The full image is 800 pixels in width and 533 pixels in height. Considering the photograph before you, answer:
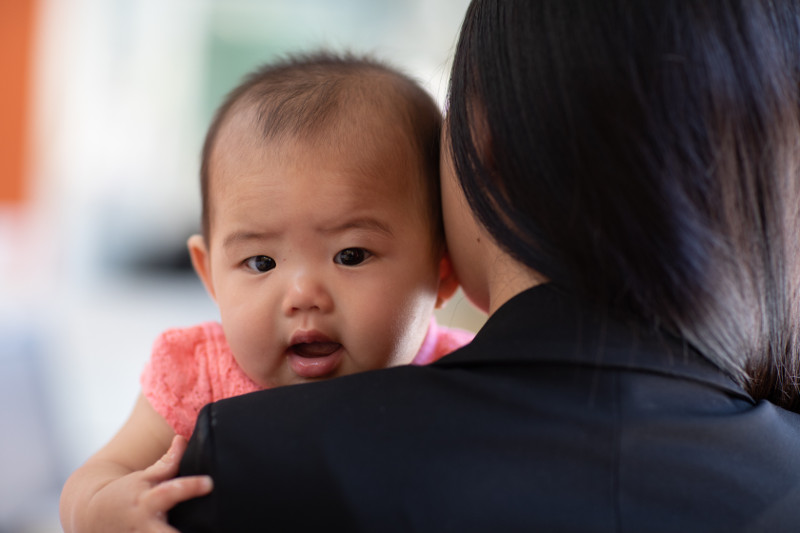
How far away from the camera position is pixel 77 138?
3.33m

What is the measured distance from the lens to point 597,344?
2.25ft

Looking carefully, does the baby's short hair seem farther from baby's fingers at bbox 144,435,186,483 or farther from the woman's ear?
baby's fingers at bbox 144,435,186,483

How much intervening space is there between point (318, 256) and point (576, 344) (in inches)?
15.8

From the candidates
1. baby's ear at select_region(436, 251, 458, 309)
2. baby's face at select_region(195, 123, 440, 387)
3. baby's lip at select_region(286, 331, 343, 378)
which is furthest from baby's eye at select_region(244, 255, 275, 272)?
baby's ear at select_region(436, 251, 458, 309)

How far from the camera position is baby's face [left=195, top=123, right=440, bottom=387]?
97cm

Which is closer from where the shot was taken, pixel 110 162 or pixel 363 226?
pixel 363 226

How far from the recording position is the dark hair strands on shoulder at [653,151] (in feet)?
2.17

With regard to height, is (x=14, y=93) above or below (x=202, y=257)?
above

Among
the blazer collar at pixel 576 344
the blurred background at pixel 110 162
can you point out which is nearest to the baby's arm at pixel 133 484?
the blazer collar at pixel 576 344

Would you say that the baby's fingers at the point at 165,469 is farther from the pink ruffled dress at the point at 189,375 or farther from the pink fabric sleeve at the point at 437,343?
the pink fabric sleeve at the point at 437,343

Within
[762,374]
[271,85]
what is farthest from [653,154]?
[271,85]

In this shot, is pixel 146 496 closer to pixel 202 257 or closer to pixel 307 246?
pixel 307 246

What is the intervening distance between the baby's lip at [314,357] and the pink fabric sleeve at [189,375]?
0.41 ft

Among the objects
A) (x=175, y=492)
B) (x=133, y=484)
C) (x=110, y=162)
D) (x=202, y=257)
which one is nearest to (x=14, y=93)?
(x=110, y=162)
